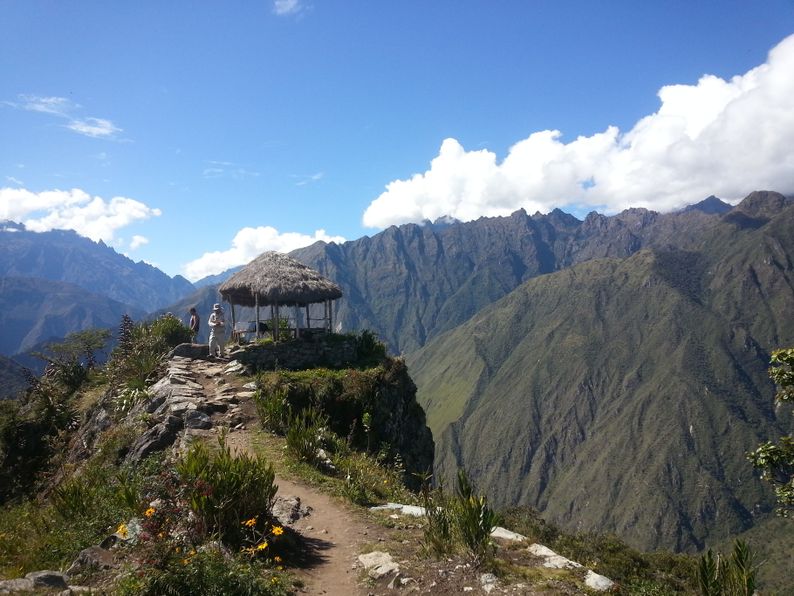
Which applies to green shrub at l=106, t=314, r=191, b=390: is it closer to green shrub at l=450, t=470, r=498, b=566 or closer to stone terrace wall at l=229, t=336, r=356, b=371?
stone terrace wall at l=229, t=336, r=356, b=371

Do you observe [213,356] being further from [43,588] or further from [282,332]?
[43,588]

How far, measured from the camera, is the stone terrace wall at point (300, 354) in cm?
1841

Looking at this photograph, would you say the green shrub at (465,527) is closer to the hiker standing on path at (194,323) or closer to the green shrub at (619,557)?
the green shrub at (619,557)

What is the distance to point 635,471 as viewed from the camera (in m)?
157

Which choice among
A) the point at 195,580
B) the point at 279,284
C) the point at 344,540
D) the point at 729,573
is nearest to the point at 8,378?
the point at 279,284

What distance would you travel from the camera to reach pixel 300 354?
1948 centimetres

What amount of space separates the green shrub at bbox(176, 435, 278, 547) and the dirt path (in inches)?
33.6

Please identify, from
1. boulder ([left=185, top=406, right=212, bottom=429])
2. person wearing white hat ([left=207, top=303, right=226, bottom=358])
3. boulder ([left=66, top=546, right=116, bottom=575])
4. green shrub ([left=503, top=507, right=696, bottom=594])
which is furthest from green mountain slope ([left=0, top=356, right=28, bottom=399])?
boulder ([left=66, top=546, right=116, bottom=575])

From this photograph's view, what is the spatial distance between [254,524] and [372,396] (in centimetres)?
1076

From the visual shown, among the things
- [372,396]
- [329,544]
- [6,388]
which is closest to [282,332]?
[372,396]

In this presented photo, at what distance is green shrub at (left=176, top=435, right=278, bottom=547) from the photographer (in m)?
6.00

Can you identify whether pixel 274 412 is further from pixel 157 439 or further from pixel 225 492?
pixel 225 492

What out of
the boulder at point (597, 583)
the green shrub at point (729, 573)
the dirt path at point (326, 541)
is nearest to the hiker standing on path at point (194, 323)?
the dirt path at point (326, 541)

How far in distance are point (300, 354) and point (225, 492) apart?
13.3 meters
